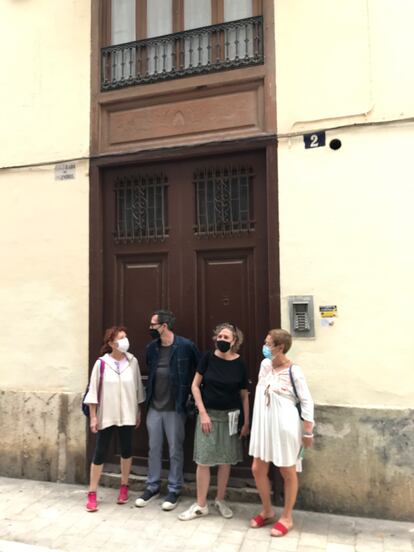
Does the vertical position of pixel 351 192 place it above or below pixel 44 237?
above

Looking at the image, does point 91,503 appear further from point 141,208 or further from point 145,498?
point 141,208

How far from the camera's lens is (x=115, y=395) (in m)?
4.75

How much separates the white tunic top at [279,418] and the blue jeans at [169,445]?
2.88 feet

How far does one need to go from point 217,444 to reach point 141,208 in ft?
8.55

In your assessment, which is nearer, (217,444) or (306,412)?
(306,412)

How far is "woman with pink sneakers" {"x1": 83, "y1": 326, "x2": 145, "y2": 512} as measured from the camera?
15.5 feet

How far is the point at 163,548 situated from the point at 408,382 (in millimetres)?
2440

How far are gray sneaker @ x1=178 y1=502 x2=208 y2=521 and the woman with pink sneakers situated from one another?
0.69 meters

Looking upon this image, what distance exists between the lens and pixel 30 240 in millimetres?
5812

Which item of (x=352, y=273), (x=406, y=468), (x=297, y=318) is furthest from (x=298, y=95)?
(x=406, y=468)

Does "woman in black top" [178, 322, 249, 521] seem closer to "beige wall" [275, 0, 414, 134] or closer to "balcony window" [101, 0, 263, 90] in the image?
"beige wall" [275, 0, 414, 134]

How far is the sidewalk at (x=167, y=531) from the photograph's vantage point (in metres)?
3.96

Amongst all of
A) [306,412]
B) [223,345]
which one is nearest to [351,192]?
[223,345]

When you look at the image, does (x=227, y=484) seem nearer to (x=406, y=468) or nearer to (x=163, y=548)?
(x=163, y=548)
